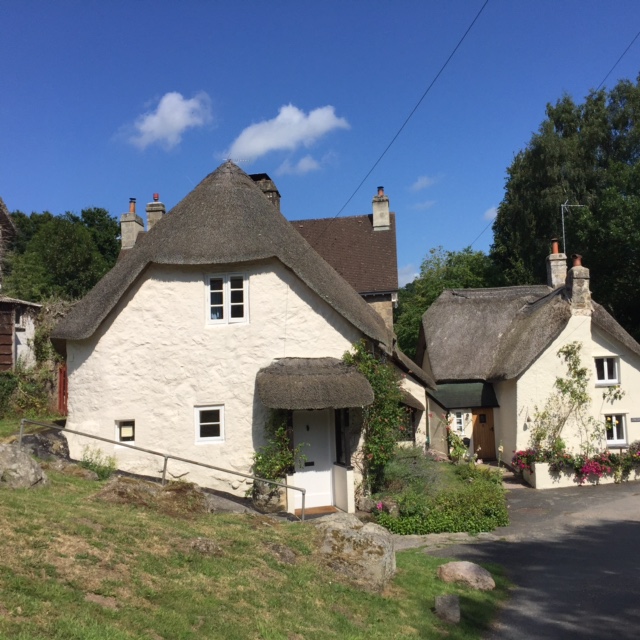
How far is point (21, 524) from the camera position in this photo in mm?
7160

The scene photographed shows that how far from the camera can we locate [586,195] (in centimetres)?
3616

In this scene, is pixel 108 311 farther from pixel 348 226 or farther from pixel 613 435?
pixel 613 435

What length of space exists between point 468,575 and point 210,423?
24.1ft

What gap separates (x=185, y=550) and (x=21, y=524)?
2.06 meters

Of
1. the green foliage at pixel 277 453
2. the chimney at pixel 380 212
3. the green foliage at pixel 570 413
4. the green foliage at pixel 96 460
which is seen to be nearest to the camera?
the green foliage at pixel 96 460

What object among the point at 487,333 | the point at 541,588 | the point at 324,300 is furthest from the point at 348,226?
the point at 541,588

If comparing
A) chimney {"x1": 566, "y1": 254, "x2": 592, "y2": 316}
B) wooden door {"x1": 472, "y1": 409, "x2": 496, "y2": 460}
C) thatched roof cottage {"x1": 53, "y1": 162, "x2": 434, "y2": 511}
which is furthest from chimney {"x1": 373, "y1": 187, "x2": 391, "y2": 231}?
thatched roof cottage {"x1": 53, "y1": 162, "x2": 434, "y2": 511}

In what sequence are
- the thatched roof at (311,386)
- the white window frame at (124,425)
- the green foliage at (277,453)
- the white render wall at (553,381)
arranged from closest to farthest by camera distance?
1. the thatched roof at (311,386)
2. the green foliage at (277,453)
3. the white window frame at (124,425)
4. the white render wall at (553,381)

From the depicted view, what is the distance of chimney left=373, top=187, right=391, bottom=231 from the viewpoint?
25297mm

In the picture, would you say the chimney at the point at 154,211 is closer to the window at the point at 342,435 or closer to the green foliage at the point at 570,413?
the window at the point at 342,435

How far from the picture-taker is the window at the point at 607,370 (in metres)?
21.9

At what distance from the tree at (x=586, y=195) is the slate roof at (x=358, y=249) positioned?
1385cm

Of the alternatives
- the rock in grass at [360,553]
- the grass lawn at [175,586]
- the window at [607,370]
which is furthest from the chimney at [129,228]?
the window at [607,370]

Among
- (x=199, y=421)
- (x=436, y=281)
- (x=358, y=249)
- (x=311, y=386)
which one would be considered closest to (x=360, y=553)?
(x=311, y=386)
